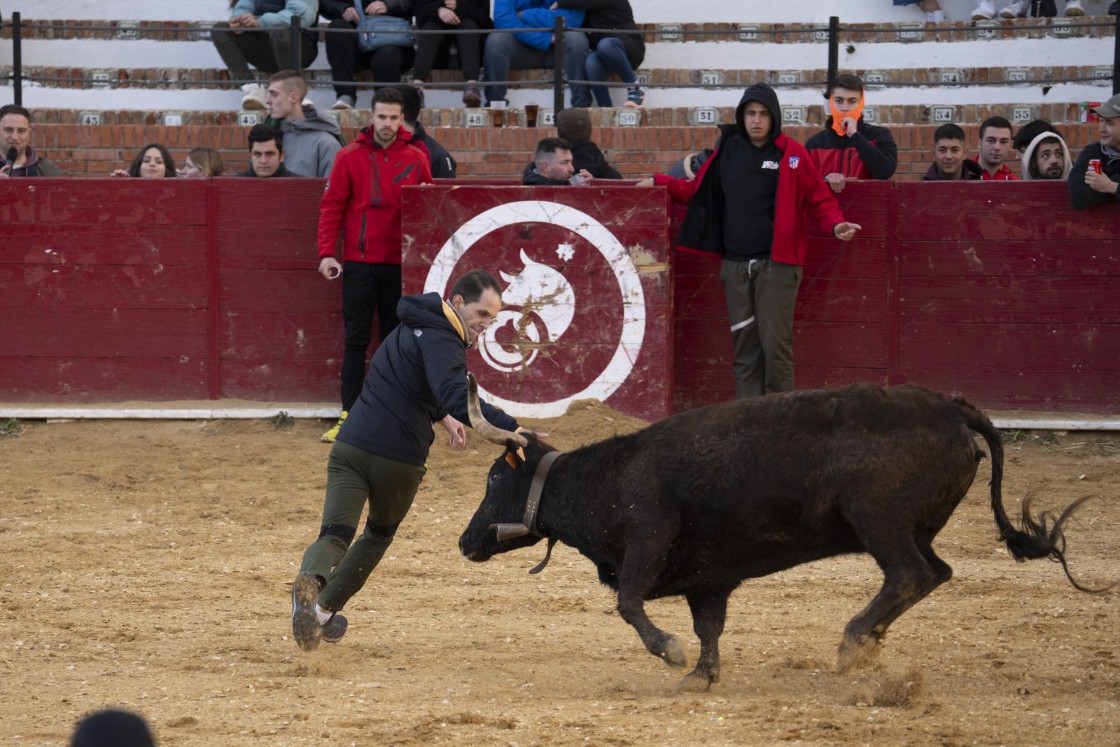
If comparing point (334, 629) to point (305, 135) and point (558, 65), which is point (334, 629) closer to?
point (305, 135)

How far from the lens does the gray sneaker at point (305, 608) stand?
17.9 feet

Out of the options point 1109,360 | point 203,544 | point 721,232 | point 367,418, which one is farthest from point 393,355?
point 1109,360

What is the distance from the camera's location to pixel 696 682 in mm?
5145

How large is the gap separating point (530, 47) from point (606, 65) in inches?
24.7

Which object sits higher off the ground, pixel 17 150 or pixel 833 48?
pixel 833 48

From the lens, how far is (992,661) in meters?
5.40

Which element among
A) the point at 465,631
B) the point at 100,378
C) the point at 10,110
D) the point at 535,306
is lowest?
the point at 465,631

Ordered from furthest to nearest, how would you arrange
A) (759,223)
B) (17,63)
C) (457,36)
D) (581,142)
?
(457,36), (17,63), (581,142), (759,223)

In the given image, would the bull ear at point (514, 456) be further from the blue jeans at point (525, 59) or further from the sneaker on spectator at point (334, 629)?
the blue jeans at point (525, 59)

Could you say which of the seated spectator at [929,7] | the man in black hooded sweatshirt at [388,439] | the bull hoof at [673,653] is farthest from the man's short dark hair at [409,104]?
the seated spectator at [929,7]

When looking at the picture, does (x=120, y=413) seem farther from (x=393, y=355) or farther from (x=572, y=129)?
(x=393, y=355)

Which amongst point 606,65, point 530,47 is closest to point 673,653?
point 606,65

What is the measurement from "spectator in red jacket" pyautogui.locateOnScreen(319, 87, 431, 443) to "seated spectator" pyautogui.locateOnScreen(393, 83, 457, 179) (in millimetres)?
207

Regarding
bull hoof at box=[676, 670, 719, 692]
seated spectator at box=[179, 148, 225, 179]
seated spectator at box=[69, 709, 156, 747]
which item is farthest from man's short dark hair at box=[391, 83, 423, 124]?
seated spectator at box=[69, 709, 156, 747]
